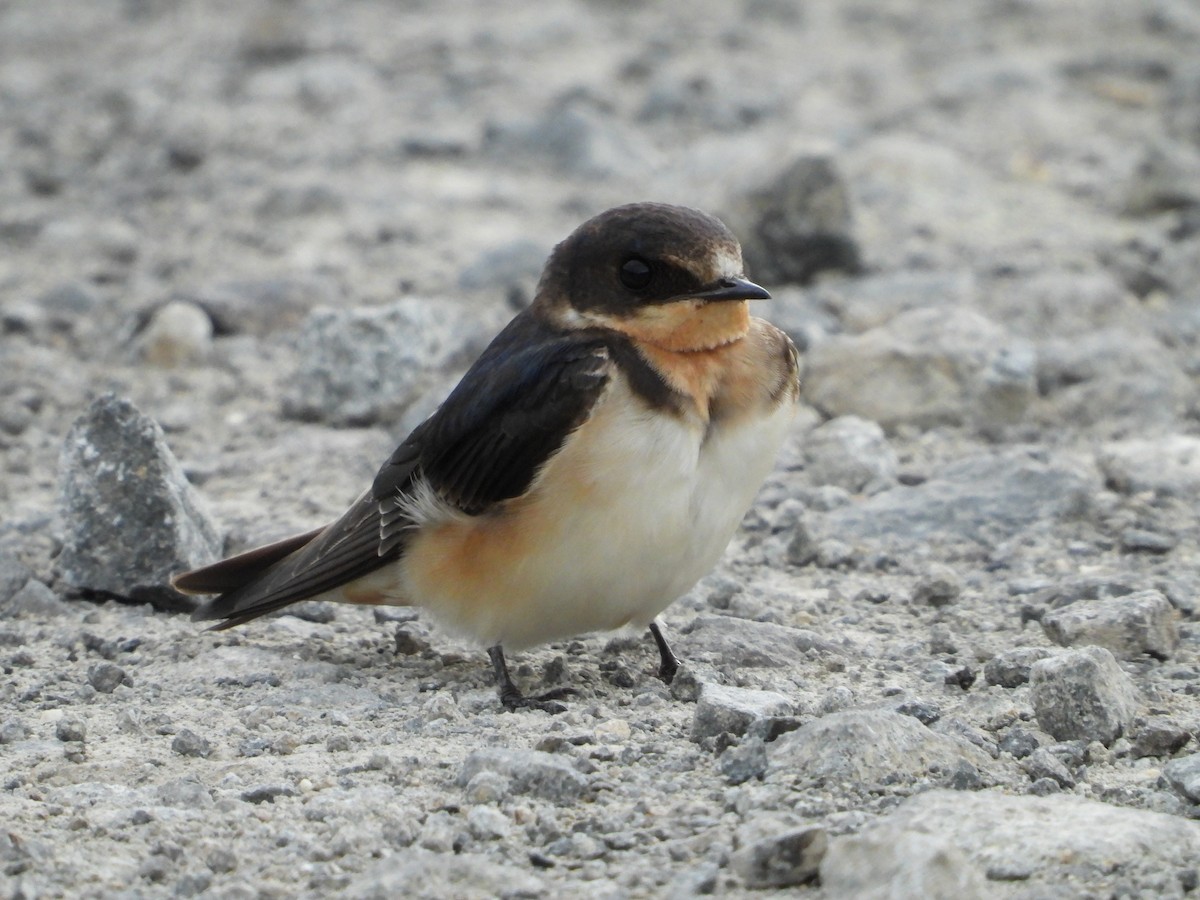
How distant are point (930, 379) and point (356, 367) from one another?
199 centimetres

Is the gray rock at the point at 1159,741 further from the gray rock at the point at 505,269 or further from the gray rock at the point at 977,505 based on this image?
the gray rock at the point at 505,269

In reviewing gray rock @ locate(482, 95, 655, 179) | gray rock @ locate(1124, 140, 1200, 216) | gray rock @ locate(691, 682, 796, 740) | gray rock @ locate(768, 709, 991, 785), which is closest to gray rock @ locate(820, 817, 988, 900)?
gray rock @ locate(768, 709, 991, 785)

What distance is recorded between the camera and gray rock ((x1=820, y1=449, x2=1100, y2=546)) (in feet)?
18.6

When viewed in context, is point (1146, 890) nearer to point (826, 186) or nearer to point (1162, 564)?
point (1162, 564)

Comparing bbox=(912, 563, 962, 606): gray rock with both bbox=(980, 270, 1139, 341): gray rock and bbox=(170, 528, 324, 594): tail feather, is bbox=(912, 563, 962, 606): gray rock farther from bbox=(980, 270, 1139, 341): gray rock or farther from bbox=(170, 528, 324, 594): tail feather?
bbox=(980, 270, 1139, 341): gray rock

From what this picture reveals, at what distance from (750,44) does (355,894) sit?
368 inches

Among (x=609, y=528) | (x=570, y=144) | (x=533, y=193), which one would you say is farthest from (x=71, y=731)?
(x=570, y=144)

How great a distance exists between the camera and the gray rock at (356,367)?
22.1 ft

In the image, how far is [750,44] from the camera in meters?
11.9

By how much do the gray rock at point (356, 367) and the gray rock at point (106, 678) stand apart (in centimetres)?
218

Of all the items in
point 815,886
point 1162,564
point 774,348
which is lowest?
point 1162,564

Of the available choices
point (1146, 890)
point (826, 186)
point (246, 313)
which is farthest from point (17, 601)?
point (826, 186)

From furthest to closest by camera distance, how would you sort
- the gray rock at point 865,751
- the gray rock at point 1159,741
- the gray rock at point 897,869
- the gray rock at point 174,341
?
the gray rock at point 174,341 < the gray rock at point 1159,741 < the gray rock at point 865,751 < the gray rock at point 897,869

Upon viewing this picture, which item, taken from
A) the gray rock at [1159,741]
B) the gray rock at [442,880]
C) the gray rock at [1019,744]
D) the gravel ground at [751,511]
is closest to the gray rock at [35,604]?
the gravel ground at [751,511]
